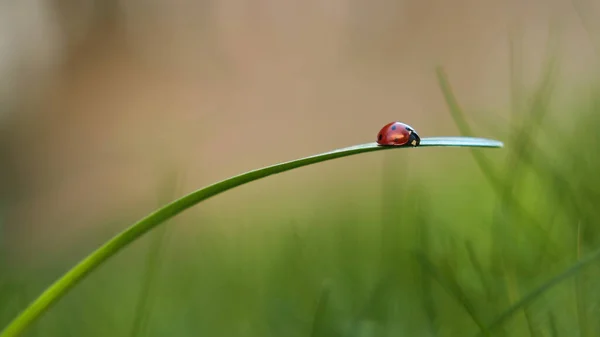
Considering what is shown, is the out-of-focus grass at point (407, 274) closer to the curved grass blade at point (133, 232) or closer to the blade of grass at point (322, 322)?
the blade of grass at point (322, 322)

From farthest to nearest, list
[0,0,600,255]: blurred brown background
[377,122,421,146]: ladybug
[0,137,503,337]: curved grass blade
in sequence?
1. [0,0,600,255]: blurred brown background
2. [377,122,421,146]: ladybug
3. [0,137,503,337]: curved grass blade

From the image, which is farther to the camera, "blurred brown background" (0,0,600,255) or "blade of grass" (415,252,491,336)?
"blurred brown background" (0,0,600,255)

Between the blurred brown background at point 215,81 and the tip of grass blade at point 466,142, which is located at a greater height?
the blurred brown background at point 215,81

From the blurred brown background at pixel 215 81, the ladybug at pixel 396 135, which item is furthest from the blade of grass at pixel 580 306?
the blurred brown background at pixel 215 81

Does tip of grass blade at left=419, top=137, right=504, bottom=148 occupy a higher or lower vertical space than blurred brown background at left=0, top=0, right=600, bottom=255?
lower

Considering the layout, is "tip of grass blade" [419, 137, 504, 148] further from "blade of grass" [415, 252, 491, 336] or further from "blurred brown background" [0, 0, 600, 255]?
"blurred brown background" [0, 0, 600, 255]

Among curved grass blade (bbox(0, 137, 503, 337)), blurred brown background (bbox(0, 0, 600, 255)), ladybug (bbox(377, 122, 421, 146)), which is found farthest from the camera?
blurred brown background (bbox(0, 0, 600, 255))

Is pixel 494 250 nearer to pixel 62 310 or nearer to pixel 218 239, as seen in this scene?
pixel 62 310

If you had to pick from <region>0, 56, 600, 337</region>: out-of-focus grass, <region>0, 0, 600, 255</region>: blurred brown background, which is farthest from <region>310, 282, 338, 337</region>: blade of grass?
<region>0, 0, 600, 255</region>: blurred brown background
